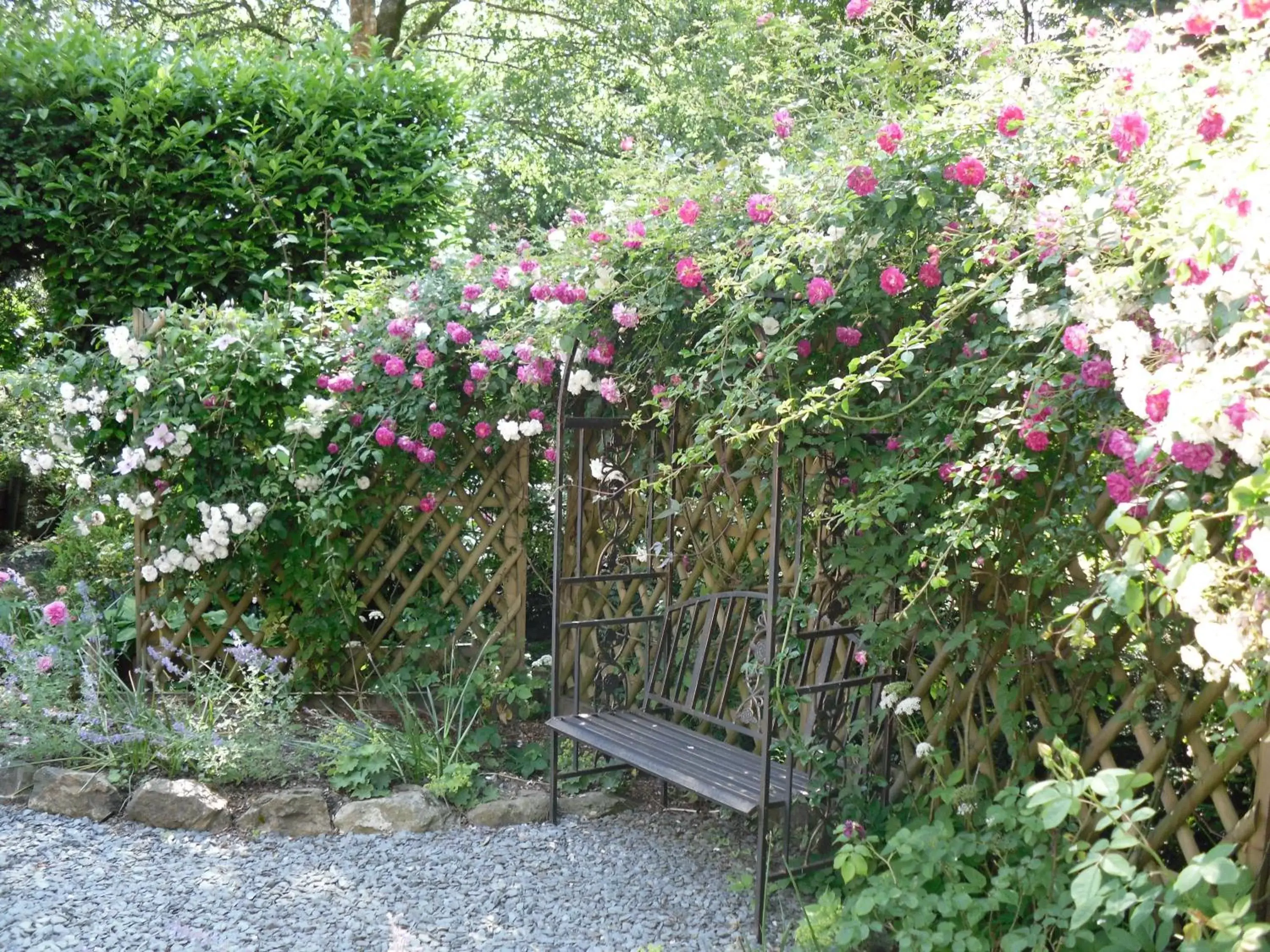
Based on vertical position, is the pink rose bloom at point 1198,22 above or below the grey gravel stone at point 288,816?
above

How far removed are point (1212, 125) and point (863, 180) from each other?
844mm

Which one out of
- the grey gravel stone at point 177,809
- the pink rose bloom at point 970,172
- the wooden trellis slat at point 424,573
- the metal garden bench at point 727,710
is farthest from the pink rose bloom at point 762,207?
the grey gravel stone at point 177,809

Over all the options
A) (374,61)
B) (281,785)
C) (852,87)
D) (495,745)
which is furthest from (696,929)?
(374,61)

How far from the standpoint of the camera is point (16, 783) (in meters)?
3.50

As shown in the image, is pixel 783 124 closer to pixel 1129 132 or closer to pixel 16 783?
pixel 1129 132

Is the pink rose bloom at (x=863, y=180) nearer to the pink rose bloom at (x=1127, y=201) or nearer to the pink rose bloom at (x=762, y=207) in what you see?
the pink rose bloom at (x=762, y=207)

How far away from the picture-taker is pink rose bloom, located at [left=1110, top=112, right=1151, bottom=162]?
185cm

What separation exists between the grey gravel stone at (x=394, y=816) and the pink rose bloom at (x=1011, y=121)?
250cm

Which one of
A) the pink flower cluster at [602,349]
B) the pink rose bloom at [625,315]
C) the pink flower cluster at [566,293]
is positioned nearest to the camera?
the pink rose bloom at [625,315]

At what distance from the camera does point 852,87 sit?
319 centimetres

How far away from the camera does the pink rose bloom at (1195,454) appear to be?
156 centimetres

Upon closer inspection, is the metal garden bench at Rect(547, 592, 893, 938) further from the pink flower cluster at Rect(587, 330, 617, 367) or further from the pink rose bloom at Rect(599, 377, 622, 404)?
the pink flower cluster at Rect(587, 330, 617, 367)

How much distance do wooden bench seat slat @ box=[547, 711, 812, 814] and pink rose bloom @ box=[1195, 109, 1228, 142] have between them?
1.75 m

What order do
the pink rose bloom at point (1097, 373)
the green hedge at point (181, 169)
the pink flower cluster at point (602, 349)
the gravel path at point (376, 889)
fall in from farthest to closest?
Answer: the green hedge at point (181, 169), the pink flower cluster at point (602, 349), the gravel path at point (376, 889), the pink rose bloom at point (1097, 373)
